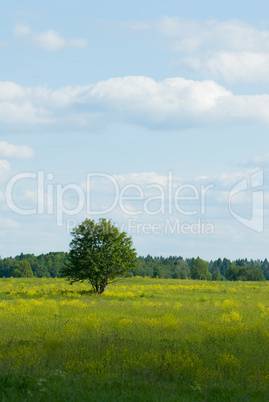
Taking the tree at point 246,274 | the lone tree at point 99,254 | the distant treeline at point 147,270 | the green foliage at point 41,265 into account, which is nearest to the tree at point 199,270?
the distant treeline at point 147,270

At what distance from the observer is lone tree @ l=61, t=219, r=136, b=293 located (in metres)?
41.4

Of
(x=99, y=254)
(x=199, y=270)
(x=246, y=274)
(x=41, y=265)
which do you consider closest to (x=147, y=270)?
(x=199, y=270)

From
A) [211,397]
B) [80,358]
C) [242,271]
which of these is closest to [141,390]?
[211,397]

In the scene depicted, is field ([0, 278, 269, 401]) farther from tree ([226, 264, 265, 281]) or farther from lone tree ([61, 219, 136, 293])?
tree ([226, 264, 265, 281])

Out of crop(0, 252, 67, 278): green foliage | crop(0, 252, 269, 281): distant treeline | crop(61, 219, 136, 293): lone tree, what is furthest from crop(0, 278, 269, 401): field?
crop(0, 252, 67, 278): green foliage

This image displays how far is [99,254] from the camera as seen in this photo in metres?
41.5

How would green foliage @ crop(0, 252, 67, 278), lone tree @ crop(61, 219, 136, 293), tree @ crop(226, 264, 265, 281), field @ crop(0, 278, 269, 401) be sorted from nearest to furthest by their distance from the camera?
field @ crop(0, 278, 269, 401) < lone tree @ crop(61, 219, 136, 293) < tree @ crop(226, 264, 265, 281) < green foliage @ crop(0, 252, 67, 278)

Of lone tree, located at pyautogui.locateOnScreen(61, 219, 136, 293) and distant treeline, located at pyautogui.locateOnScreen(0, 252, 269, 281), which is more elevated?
lone tree, located at pyautogui.locateOnScreen(61, 219, 136, 293)

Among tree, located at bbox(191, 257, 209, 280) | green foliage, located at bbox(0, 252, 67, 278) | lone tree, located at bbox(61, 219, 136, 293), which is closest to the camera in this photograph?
lone tree, located at bbox(61, 219, 136, 293)

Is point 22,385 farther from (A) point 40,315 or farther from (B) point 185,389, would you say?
(A) point 40,315

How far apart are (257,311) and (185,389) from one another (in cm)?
Answer: 1805

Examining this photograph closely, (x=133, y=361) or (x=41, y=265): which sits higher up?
(x=133, y=361)

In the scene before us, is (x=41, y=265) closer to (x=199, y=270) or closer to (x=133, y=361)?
(x=199, y=270)

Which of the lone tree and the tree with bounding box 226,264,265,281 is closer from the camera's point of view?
the lone tree
